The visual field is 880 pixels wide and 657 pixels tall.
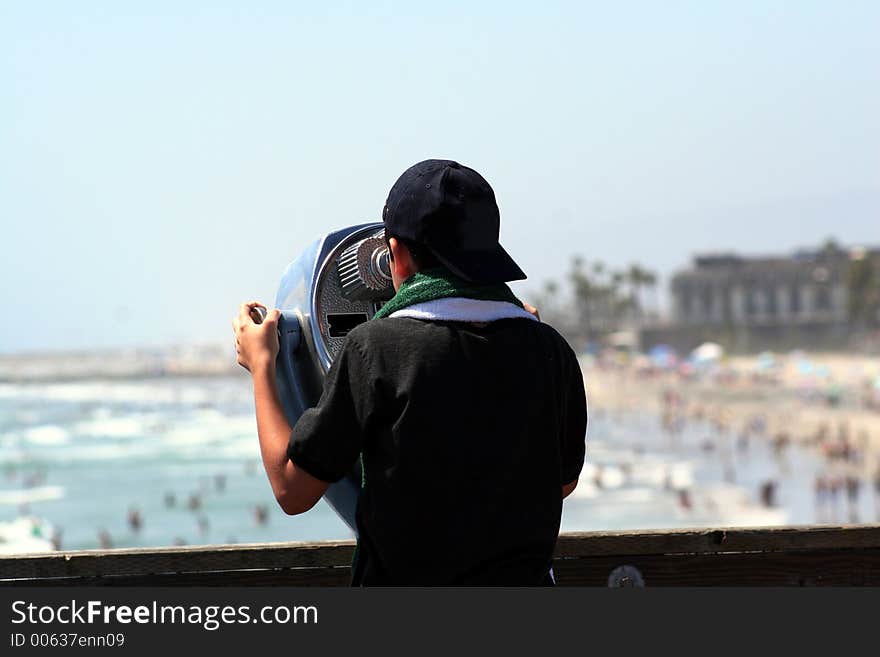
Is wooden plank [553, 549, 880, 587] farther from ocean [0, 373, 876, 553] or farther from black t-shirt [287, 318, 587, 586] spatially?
ocean [0, 373, 876, 553]

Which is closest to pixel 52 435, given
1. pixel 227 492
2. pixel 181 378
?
pixel 227 492

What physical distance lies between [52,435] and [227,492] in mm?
32553

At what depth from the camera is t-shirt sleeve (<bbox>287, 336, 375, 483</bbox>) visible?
184cm

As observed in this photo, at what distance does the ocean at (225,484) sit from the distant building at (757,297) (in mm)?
21478

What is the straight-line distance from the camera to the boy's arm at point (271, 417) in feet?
6.31

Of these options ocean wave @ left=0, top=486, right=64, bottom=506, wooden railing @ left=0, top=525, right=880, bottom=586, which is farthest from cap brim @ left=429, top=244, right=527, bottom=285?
ocean wave @ left=0, top=486, right=64, bottom=506

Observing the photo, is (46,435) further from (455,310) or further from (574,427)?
(455,310)

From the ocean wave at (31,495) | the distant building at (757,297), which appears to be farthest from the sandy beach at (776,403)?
the ocean wave at (31,495)

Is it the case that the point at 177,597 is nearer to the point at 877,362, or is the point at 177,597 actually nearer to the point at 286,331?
the point at 286,331

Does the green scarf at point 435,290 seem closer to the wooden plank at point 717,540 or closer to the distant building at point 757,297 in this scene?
the wooden plank at point 717,540

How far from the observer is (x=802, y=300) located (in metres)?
110

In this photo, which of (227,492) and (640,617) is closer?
(640,617)

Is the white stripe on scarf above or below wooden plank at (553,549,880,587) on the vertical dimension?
above

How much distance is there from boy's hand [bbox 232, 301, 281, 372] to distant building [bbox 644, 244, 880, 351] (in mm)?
104514
